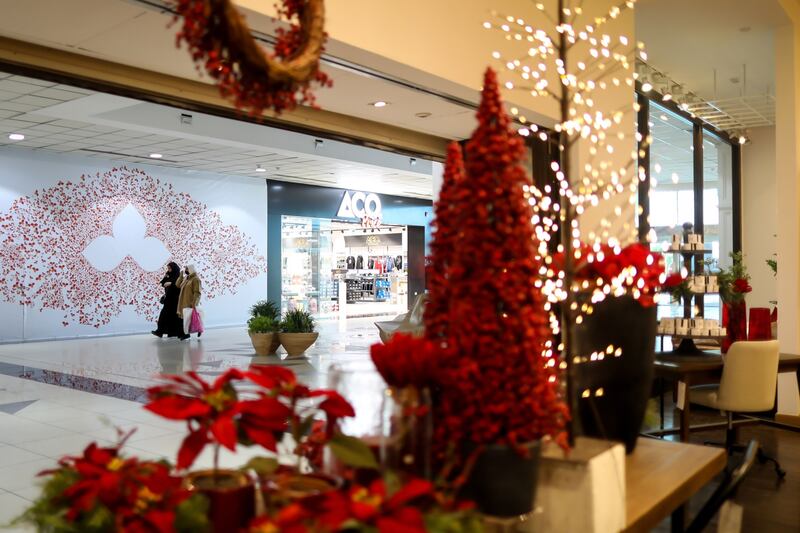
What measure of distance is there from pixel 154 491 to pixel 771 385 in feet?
18.0

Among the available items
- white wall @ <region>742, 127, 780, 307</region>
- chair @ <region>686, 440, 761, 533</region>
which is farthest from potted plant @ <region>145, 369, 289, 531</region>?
white wall @ <region>742, 127, 780, 307</region>

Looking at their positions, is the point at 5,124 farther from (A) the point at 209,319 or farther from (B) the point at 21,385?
(A) the point at 209,319

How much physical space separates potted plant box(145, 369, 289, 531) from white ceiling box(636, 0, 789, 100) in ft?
21.2

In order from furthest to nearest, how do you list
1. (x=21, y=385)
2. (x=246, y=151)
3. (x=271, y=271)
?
(x=271, y=271) < (x=246, y=151) < (x=21, y=385)

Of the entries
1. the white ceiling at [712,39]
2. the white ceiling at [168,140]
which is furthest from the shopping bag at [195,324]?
the white ceiling at [712,39]

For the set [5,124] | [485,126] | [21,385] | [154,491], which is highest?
[5,124]

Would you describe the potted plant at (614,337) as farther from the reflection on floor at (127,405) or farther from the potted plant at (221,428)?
the potted plant at (221,428)

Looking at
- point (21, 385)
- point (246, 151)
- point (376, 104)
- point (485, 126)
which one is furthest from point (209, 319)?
point (485, 126)

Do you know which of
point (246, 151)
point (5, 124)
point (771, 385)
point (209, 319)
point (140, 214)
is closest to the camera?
point (771, 385)

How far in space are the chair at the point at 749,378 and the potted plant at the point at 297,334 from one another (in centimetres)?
647

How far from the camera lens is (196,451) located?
975mm

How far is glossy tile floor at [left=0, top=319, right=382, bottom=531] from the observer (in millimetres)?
4242

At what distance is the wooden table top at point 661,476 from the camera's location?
1365 millimetres

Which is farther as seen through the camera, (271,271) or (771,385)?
(271,271)
